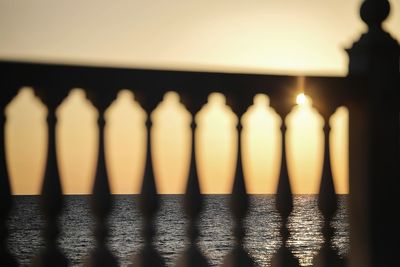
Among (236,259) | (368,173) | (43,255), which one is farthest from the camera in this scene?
(368,173)

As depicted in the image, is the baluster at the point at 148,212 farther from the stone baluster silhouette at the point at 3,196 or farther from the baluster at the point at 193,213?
the stone baluster silhouette at the point at 3,196

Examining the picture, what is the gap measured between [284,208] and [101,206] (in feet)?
3.89

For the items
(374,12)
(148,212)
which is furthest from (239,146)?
(374,12)

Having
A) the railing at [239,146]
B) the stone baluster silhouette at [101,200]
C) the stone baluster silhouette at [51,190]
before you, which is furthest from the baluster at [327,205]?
the stone baluster silhouette at [51,190]

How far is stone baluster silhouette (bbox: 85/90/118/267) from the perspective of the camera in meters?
3.56

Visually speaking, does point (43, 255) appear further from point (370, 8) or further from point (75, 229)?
point (75, 229)

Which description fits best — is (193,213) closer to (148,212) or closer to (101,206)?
(148,212)

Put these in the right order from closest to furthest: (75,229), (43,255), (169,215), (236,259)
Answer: (43,255)
(236,259)
(75,229)
(169,215)

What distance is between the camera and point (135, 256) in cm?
366

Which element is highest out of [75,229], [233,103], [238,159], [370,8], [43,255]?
[75,229]

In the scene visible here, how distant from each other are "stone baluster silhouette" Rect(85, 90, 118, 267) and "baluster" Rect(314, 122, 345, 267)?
1400 millimetres

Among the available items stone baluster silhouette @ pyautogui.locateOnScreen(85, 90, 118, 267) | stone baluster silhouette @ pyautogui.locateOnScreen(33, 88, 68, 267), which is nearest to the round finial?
stone baluster silhouette @ pyautogui.locateOnScreen(85, 90, 118, 267)

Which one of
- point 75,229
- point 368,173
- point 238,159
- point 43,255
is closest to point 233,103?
point 238,159

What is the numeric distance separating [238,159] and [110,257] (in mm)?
991
